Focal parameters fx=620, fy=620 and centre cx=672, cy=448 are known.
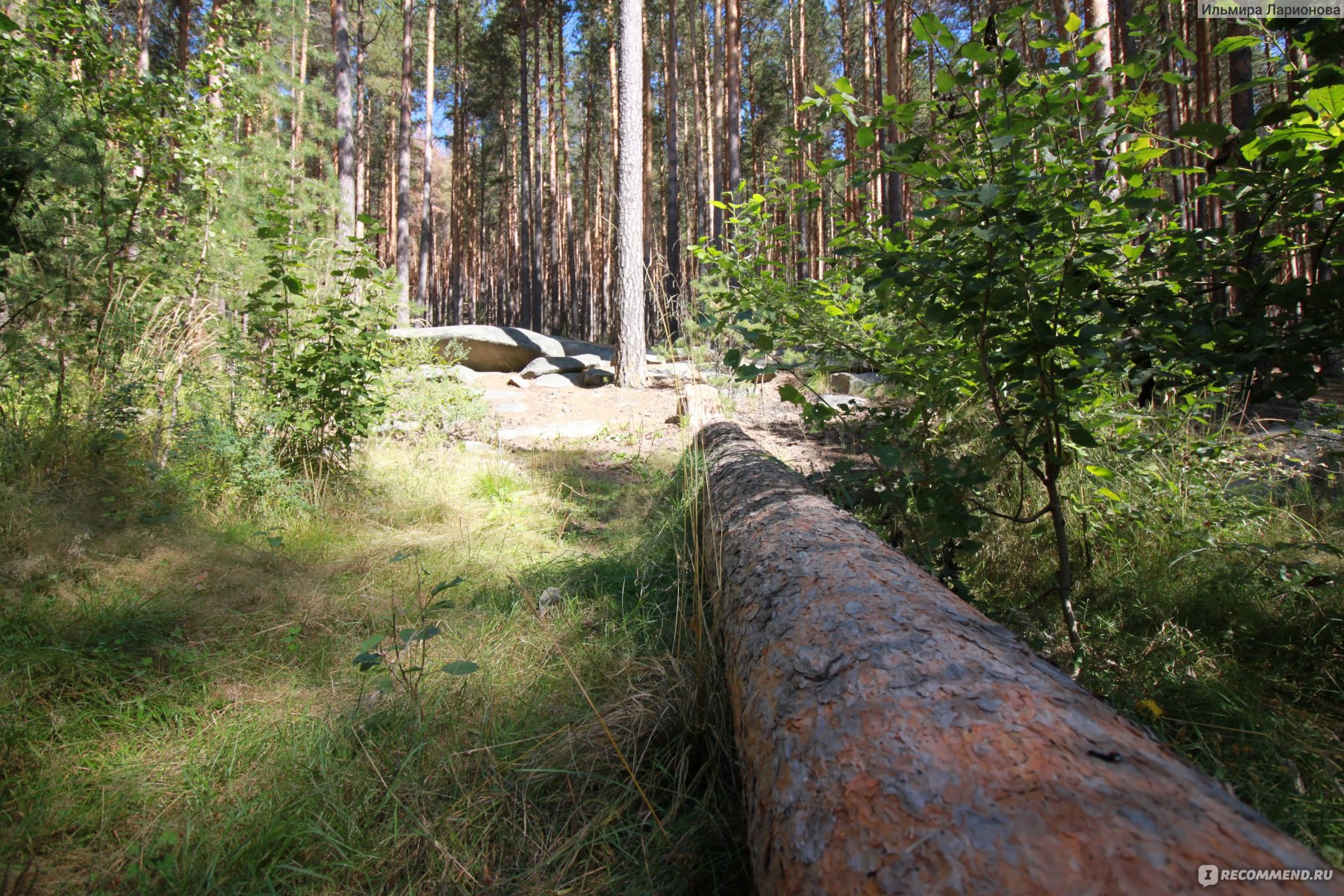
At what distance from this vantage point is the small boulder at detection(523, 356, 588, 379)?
446 inches

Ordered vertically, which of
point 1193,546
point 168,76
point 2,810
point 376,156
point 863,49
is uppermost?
point 376,156

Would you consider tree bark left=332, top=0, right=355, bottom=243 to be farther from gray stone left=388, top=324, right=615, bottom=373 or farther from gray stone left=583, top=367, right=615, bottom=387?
gray stone left=583, top=367, right=615, bottom=387

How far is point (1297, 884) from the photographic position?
0.64 meters

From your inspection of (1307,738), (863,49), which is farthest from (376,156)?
(1307,738)

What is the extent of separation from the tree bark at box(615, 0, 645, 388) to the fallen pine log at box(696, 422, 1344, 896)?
25.8 feet

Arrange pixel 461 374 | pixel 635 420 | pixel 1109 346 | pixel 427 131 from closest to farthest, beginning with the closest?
pixel 1109 346 < pixel 635 420 < pixel 461 374 < pixel 427 131

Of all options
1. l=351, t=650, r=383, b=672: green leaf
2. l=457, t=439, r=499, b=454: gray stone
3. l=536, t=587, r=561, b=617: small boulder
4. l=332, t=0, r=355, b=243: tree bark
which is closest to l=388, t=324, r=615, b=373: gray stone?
l=332, t=0, r=355, b=243: tree bark

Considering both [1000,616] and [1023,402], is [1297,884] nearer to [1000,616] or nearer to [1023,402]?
[1023,402]

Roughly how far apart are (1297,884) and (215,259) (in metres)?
5.57

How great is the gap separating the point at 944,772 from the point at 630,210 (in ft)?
30.1

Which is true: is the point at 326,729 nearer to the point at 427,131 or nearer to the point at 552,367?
the point at 552,367

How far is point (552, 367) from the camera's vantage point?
11.5 meters

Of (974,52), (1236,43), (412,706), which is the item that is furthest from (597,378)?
(1236,43)

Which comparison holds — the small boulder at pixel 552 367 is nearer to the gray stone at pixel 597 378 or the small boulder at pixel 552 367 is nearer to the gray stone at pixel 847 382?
A: the gray stone at pixel 597 378
